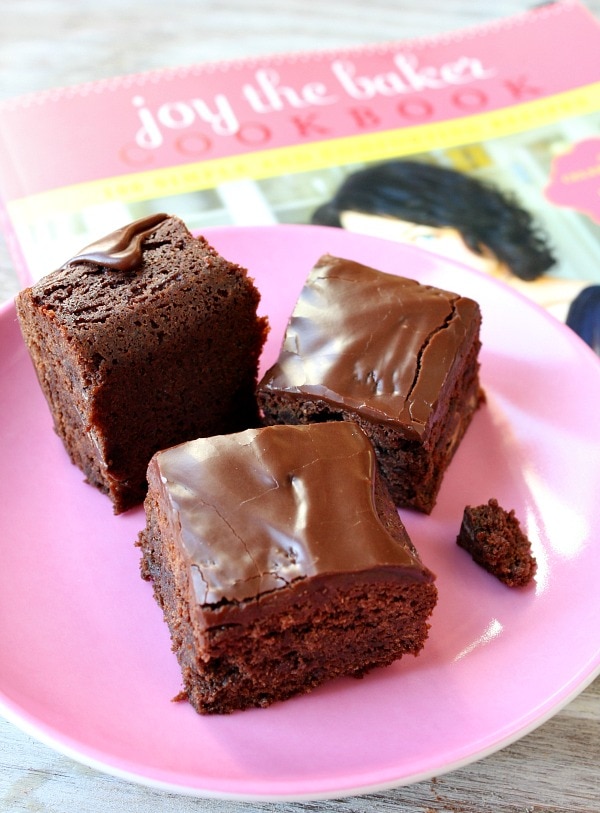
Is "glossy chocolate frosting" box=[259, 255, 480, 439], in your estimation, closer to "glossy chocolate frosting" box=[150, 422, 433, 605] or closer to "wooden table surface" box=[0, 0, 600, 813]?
"glossy chocolate frosting" box=[150, 422, 433, 605]

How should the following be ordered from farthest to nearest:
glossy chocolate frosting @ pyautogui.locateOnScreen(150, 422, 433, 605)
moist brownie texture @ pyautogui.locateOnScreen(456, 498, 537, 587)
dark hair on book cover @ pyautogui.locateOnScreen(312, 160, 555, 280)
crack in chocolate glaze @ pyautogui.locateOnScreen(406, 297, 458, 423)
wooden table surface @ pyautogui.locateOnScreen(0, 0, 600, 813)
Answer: wooden table surface @ pyautogui.locateOnScreen(0, 0, 600, 813), dark hair on book cover @ pyautogui.locateOnScreen(312, 160, 555, 280), crack in chocolate glaze @ pyautogui.locateOnScreen(406, 297, 458, 423), moist brownie texture @ pyautogui.locateOnScreen(456, 498, 537, 587), glossy chocolate frosting @ pyautogui.locateOnScreen(150, 422, 433, 605)

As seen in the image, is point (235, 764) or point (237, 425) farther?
point (237, 425)

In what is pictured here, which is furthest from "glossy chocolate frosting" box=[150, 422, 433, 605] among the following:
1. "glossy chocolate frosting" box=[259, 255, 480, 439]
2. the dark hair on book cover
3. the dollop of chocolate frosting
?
the dark hair on book cover

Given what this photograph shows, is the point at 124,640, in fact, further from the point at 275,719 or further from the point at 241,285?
the point at 241,285

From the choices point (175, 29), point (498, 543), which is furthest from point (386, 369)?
point (175, 29)

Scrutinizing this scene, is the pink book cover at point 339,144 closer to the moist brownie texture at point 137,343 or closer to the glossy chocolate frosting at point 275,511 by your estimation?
the moist brownie texture at point 137,343

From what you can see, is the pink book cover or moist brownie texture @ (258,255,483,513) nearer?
moist brownie texture @ (258,255,483,513)

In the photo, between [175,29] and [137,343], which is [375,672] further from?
[175,29]

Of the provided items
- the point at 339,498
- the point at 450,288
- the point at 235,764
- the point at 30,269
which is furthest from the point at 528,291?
the point at 235,764
